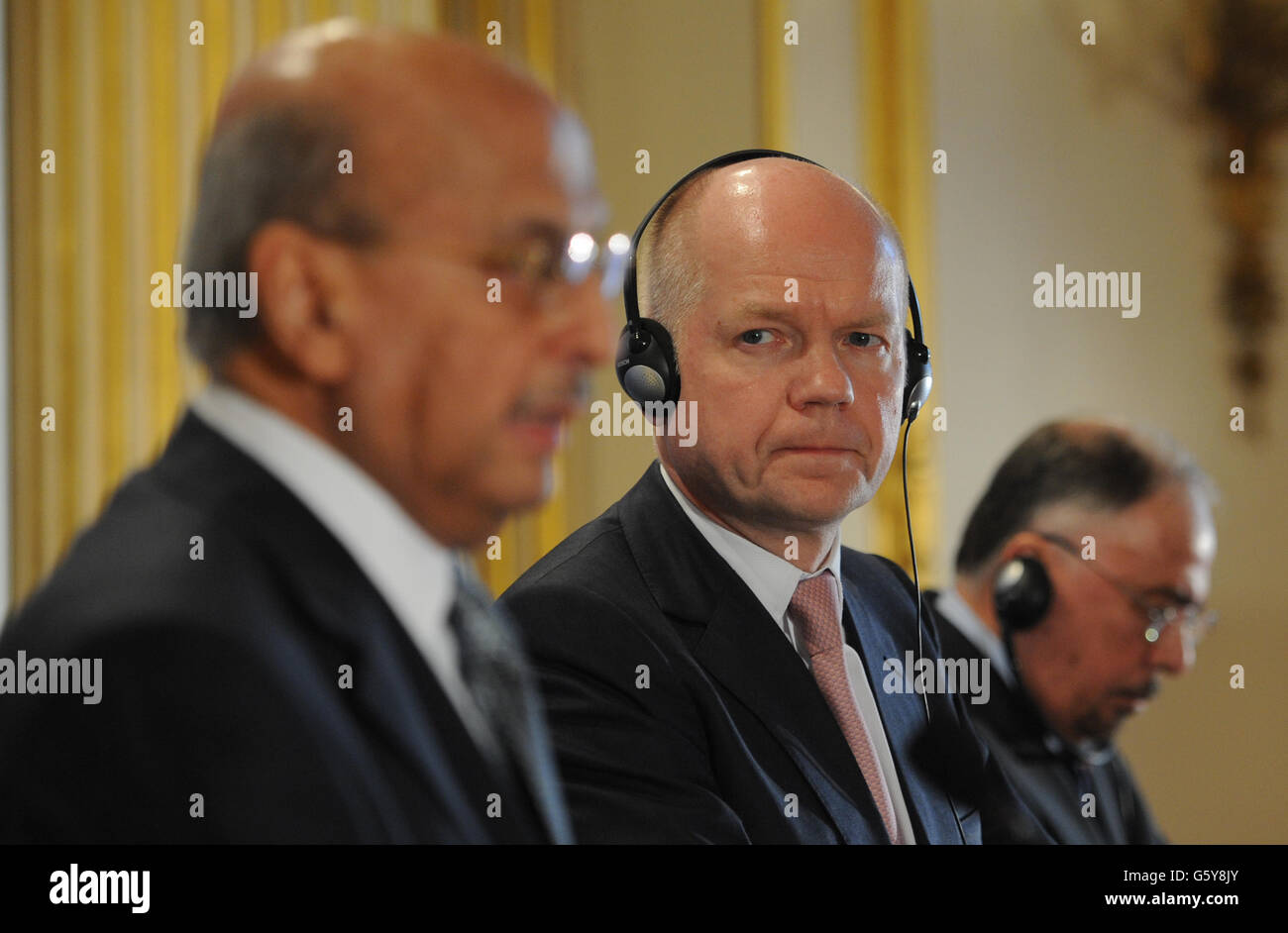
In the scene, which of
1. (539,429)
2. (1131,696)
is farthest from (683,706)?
(1131,696)

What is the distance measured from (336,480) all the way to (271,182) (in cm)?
18

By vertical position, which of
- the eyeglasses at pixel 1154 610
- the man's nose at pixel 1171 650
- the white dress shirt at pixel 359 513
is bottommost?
the man's nose at pixel 1171 650

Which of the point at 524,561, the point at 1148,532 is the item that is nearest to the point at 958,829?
the point at 1148,532

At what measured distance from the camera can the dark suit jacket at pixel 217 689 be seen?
2.11 ft

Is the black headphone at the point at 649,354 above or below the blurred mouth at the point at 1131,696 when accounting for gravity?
above

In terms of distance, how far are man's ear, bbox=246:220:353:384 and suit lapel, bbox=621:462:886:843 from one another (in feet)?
1.68

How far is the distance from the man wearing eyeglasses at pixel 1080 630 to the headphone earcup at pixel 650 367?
436 millimetres

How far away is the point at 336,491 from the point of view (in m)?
0.74

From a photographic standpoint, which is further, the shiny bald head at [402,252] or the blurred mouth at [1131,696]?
the blurred mouth at [1131,696]

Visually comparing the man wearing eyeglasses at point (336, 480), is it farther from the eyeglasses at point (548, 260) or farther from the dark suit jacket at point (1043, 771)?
the dark suit jacket at point (1043, 771)

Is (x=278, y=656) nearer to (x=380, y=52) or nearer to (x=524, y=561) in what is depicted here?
(x=380, y=52)

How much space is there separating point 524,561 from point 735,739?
2.35 feet

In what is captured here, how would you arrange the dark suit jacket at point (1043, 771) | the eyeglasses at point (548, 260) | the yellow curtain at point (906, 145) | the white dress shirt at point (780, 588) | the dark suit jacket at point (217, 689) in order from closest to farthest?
the dark suit jacket at point (217, 689) < the eyeglasses at point (548, 260) < the white dress shirt at point (780, 588) < the dark suit jacket at point (1043, 771) < the yellow curtain at point (906, 145)

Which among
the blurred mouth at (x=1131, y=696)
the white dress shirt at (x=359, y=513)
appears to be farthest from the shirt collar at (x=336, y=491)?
the blurred mouth at (x=1131, y=696)
